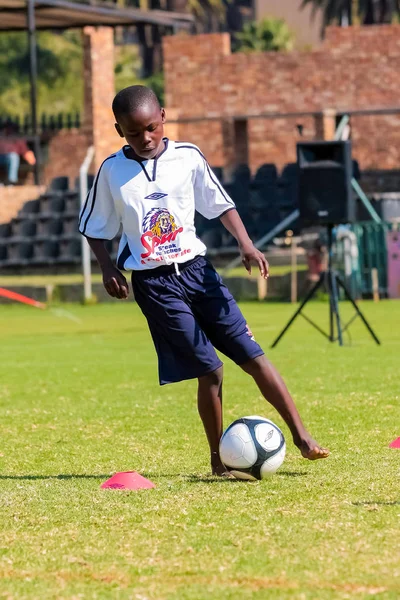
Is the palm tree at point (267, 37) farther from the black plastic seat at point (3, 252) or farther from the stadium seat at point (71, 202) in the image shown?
the black plastic seat at point (3, 252)

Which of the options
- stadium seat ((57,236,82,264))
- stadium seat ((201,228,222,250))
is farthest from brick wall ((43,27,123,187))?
stadium seat ((201,228,222,250))

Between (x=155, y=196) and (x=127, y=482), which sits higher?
(x=155, y=196)

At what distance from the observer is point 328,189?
54.2ft

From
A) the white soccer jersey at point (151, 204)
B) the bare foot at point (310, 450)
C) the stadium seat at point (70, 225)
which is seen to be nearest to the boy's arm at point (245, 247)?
the white soccer jersey at point (151, 204)

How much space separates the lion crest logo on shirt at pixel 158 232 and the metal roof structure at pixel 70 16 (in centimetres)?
2722

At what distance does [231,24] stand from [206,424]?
276 ft

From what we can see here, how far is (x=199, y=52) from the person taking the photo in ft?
141

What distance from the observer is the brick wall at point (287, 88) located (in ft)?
131

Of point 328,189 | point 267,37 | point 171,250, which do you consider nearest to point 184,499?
point 171,250

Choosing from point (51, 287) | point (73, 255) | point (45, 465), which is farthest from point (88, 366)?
point (73, 255)

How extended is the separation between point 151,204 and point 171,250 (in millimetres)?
244

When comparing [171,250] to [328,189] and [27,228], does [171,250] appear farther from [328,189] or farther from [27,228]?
[27,228]

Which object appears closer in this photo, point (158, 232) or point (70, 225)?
point (158, 232)

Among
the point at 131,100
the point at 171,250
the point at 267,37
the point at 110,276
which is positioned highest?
the point at 267,37
